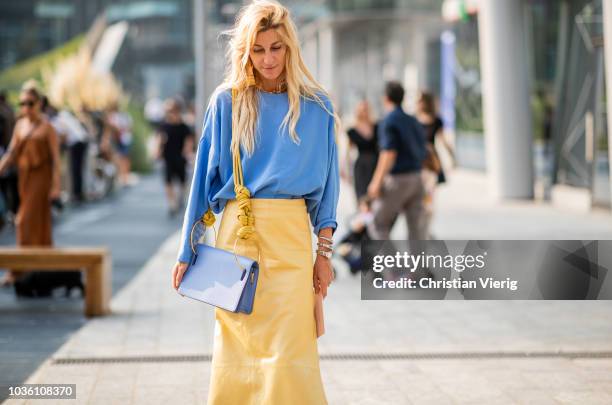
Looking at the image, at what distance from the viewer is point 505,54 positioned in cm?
1992

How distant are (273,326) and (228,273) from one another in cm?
26

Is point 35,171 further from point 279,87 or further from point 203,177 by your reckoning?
point 279,87

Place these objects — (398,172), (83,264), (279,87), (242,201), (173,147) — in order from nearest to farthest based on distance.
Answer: (242,201), (279,87), (83,264), (398,172), (173,147)

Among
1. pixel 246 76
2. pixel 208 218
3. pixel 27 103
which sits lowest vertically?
pixel 208 218

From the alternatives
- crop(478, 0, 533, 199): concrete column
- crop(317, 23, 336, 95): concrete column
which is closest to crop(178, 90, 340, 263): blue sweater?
crop(478, 0, 533, 199): concrete column

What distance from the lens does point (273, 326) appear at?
13.6 feet

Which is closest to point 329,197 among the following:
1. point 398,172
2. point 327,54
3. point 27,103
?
point 398,172

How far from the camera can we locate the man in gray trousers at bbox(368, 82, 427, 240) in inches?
398

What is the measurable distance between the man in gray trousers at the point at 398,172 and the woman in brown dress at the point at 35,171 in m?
2.99

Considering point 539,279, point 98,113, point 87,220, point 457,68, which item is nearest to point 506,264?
point 539,279

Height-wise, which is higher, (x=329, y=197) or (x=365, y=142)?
(x=365, y=142)

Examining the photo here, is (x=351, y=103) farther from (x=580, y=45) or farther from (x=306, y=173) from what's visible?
(x=306, y=173)

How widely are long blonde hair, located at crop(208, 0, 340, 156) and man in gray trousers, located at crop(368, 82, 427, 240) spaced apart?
5.85 metres

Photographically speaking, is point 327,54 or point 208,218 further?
point 327,54
